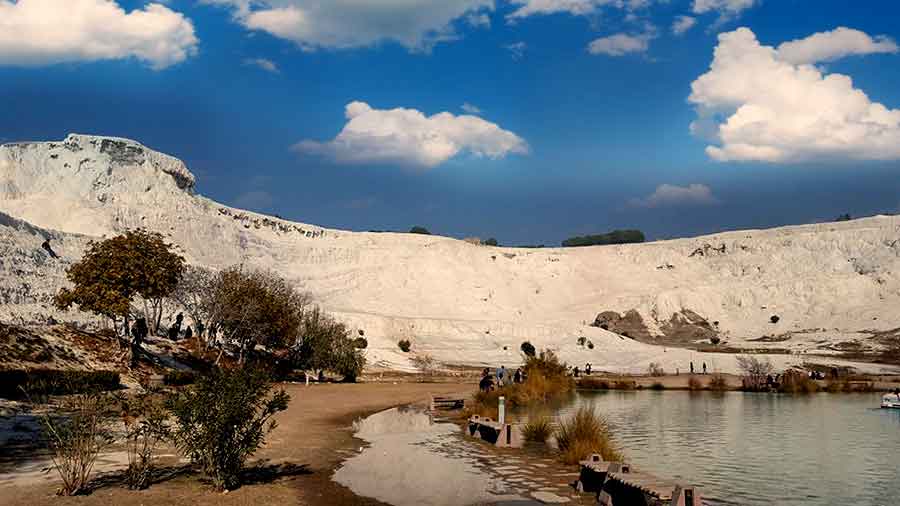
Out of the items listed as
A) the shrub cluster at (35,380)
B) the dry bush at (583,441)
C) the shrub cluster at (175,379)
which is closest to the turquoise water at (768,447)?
the dry bush at (583,441)

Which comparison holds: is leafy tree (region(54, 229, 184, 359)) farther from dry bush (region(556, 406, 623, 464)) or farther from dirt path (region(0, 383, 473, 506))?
dry bush (region(556, 406, 623, 464))

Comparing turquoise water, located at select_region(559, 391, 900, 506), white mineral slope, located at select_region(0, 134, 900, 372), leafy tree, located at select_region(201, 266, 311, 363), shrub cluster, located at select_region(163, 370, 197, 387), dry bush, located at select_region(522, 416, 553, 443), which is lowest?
turquoise water, located at select_region(559, 391, 900, 506)

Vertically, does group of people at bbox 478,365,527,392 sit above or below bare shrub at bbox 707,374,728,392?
above

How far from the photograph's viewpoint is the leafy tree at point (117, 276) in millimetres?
36719

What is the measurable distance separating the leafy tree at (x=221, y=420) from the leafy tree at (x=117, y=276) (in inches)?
1040

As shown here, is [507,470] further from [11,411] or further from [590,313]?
[590,313]

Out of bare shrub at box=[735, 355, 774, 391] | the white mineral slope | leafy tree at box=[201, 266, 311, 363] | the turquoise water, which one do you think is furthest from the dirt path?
the white mineral slope

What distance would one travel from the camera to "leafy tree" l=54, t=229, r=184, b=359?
3672 centimetres

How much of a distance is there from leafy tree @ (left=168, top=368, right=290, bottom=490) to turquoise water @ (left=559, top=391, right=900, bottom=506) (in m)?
8.48

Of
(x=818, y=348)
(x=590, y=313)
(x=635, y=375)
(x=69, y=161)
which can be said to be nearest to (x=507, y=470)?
(x=635, y=375)

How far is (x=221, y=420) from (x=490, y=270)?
101 metres

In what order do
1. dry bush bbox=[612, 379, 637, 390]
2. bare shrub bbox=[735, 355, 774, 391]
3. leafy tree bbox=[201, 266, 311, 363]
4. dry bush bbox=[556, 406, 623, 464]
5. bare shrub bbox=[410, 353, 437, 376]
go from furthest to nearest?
bare shrub bbox=[410, 353, 437, 376] < dry bush bbox=[612, 379, 637, 390] < leafy tree bbox=[201, 266, 311, 363] < bare shrub bbox=[735, 355, 774, 391] < dry bush bbox=[556, 406, 623, 464]

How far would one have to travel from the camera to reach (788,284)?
318ft

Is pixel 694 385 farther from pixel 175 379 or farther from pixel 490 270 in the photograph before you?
pixel 490 270
